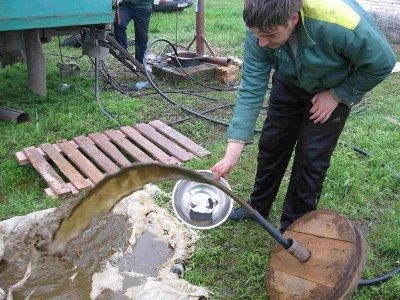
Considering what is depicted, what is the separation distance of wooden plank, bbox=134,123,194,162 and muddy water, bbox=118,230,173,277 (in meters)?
1.34

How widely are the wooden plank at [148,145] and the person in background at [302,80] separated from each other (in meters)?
1.40

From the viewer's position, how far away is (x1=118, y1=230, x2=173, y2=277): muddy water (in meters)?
3.25

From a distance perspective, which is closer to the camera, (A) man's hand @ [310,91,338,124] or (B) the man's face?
(B) the man's face

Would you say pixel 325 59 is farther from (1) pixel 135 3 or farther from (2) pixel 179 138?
(1) pixel 135 3

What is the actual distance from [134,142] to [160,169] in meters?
3.07

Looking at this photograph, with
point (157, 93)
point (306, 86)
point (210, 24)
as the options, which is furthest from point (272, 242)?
point (210, 24)

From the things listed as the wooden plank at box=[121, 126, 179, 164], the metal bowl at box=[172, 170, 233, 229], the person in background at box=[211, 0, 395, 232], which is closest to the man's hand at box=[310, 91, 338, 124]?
the person in background at box=[211, 0, 395, 232]

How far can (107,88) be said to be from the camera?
6945mm

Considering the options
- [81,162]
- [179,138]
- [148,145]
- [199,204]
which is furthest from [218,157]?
[199,204]

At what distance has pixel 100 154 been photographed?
15.6 feet

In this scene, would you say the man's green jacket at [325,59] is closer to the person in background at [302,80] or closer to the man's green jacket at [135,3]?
the person in background at [302,80]

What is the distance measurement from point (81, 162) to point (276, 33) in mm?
2917

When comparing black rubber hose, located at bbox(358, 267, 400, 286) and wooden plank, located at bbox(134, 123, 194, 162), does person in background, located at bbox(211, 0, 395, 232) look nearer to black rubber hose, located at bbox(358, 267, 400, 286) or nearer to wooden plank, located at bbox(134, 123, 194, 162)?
black rubber hose, located at bbox(358, 267, 400, 286)

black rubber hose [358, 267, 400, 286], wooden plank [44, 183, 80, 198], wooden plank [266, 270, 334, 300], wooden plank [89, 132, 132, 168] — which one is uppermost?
wooden plank [266, 270, 334, 300]
